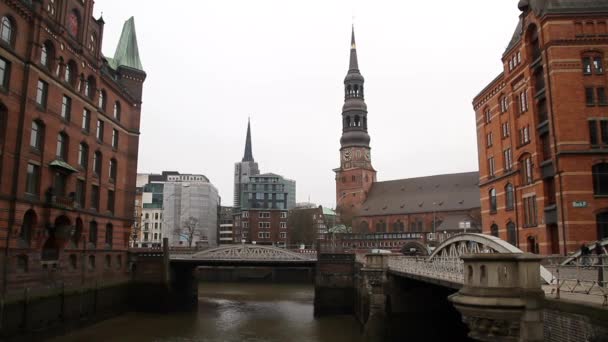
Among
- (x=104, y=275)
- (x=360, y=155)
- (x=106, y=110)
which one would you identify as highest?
(x=360, y=155)

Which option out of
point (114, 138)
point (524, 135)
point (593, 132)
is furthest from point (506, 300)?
point (114, 138)

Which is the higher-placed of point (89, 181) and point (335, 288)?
point (89, 181)

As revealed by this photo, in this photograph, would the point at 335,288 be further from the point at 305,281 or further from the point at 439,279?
the point at 305,281

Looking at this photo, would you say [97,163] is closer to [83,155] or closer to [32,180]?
[83,155]

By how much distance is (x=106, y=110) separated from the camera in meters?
37.3

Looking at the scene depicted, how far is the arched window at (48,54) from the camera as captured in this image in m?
28.5

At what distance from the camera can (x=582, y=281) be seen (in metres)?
13.3

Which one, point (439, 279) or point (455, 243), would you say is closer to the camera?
point (439, 279)

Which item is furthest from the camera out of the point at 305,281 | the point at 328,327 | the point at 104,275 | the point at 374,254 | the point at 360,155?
the point at 360,155

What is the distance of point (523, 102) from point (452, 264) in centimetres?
1839

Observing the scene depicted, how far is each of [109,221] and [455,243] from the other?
84.6 ft

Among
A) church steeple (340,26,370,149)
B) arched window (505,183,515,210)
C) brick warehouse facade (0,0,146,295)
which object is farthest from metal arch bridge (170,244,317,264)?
church steeple (340,26,370,149)

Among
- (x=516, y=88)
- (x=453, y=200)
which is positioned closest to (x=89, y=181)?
(x=516, y=88)

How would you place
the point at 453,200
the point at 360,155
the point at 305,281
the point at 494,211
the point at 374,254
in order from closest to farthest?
the point at 374,254
the point at 494,211
the point at 305,281
the point at 453,200
the point at 360,155
